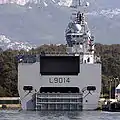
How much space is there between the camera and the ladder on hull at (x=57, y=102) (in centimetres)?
11250

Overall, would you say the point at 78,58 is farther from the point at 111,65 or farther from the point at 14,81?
the point at 111,65

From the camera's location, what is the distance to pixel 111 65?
159m

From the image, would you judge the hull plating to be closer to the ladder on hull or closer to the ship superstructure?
the ship superstructure

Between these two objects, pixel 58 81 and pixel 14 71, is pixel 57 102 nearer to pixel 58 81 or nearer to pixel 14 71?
pixel 58 81

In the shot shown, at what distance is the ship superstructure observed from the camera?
113 metres

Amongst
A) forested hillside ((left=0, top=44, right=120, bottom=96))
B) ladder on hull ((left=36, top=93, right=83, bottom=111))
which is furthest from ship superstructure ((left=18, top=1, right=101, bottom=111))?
forested hillside ((left=0, top=44, right=120, bottom=96))

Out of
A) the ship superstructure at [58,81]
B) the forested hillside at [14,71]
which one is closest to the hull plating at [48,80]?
the ship superstructure at [58,81]

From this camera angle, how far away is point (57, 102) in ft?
370

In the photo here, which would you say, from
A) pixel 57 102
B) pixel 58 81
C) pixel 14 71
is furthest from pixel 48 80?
pixel 14 71

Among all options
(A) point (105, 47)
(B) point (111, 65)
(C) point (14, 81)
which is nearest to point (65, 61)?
(C) point (14, 81)

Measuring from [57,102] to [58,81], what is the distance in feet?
11.5

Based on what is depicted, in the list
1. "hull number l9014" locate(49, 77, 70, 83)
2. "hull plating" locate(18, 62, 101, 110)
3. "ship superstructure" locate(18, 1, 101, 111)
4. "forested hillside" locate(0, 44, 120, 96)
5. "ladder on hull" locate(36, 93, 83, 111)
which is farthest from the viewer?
"forested hillside" locate(0, 44, 120, 96)

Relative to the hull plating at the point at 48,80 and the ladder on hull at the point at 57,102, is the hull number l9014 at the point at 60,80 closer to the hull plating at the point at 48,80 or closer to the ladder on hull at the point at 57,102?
the hull plating at the point at 48,80

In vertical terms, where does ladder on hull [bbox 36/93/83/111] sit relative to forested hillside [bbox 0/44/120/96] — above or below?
below
